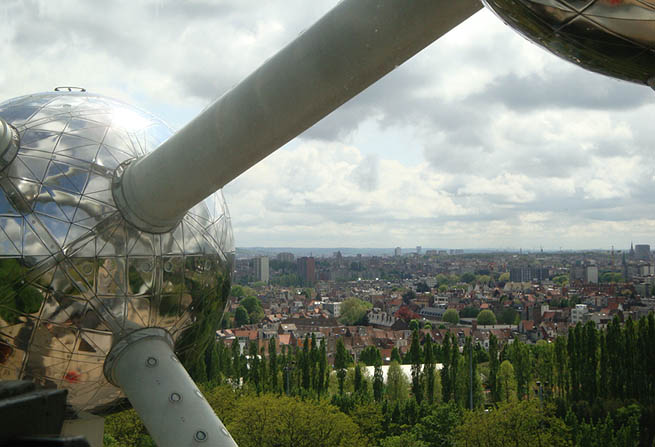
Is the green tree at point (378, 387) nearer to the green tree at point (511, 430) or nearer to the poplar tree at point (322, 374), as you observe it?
the poplar tree at point (322, 374)

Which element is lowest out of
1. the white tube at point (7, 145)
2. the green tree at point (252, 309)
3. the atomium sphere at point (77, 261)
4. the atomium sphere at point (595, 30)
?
the green tree at point (252, 309)

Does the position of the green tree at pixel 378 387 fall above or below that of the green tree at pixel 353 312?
above

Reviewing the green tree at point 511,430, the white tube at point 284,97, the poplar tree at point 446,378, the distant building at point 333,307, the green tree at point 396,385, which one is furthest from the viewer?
the distant building at point 333,307

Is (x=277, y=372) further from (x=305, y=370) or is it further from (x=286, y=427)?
(x=286, y=427)

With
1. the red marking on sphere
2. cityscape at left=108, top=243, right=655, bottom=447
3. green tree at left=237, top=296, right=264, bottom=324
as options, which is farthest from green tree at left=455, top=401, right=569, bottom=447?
green tree at left=237, top=296, right=264, bottom=324

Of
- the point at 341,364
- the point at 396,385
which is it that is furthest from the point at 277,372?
the point at 396,385

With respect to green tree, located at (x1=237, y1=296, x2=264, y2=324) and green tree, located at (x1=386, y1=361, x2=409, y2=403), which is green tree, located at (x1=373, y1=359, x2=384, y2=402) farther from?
green tree, located at (x1=237, y1=296, x2=264, y2=324)

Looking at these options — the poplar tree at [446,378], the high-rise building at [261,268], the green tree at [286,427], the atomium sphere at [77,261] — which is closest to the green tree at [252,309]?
the poplar tree at [446,378]
